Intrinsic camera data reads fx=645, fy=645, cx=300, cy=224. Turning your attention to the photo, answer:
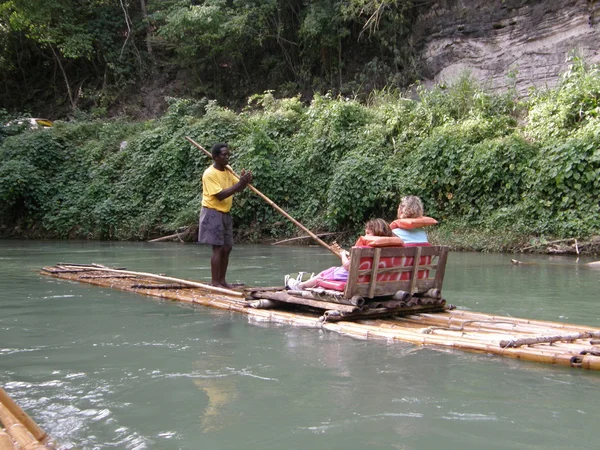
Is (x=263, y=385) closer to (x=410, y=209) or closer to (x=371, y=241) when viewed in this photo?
(x=371, y=241)

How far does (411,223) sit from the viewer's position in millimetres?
5664

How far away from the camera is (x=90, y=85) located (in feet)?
86.1

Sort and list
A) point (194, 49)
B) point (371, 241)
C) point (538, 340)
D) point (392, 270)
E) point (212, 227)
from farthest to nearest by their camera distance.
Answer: point (194, 49)
point (212, 227)
point (392, 270)
point (371, 241)
point (538, 340)

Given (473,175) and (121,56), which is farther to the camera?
(121,56)

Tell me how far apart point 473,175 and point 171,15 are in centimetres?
1362

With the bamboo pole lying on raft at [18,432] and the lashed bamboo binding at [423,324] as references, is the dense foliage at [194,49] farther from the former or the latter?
the bamboo pole lying on raft at [18,432]

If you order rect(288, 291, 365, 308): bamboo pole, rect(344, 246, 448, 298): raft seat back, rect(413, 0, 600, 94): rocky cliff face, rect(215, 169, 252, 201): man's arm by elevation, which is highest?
rect(413, 0, 600, 94): rocky cliff face

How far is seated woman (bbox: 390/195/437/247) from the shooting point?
5672mm

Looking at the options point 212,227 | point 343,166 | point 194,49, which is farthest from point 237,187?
point 194,49

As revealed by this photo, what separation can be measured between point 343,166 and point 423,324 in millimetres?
9615

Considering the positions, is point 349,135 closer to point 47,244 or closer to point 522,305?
point 47,244

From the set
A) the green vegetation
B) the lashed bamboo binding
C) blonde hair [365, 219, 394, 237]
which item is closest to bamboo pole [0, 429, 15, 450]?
the lashed bamboo binding

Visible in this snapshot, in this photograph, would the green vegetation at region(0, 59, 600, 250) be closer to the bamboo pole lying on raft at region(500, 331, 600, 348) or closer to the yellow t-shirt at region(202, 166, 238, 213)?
the yellow t-shirt at region(202, 166, 238, 213)

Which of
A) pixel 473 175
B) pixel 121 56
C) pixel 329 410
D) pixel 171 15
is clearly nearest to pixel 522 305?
pixel 329 410
